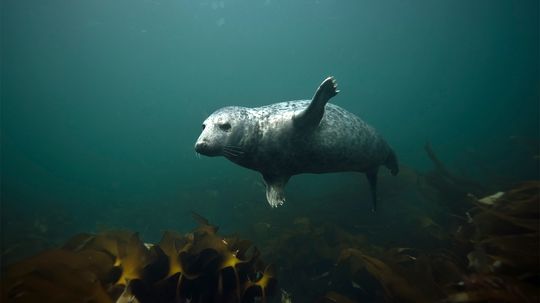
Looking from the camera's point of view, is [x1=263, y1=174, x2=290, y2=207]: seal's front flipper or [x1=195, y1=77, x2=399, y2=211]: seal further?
[x1=263, y1=174, x2=290, y2=207]: seal's front flipper

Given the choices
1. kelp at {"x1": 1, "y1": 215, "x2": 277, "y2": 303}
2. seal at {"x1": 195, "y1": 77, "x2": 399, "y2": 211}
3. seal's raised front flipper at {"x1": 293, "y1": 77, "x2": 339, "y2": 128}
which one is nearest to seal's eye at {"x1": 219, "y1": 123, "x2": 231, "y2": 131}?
seal at {"x1": 195, "y1": 77, "x2": 399, "y2": 211}

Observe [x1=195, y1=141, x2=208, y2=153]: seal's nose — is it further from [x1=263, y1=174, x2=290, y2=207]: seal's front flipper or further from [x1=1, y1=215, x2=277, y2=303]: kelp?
[x1=263, y1=174, x2=290, y2=207]: seal's front flipper

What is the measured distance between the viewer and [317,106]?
2922 millimetres

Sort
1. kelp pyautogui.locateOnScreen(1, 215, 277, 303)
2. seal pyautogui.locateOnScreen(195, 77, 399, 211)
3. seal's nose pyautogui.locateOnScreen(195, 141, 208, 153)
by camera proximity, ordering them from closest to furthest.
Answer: kelp pyautogui.locateOnScreen(1, 215, 277, 303) → seal's nose pyautogui.locateOnScreen(195, 141, 208, 153) → seal pyautogui.locateOnScreen(195, 77, 399, 211)

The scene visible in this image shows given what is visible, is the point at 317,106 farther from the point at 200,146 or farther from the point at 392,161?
the point at 392,161

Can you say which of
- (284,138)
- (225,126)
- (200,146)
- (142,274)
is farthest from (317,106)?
(142,274)

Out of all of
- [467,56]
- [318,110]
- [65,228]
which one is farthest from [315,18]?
[467,56]

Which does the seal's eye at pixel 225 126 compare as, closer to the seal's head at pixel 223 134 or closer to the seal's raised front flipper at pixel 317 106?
the seal's head at pixel 223 134

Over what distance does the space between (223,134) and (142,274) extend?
5.04 ft

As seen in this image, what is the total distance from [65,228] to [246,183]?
27.3ft

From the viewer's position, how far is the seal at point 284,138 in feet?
9.71

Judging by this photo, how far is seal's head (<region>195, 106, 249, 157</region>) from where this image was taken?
2820 millimetres

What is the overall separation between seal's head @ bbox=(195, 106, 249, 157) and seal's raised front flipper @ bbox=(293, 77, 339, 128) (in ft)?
2.14

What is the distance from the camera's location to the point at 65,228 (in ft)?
39.5
